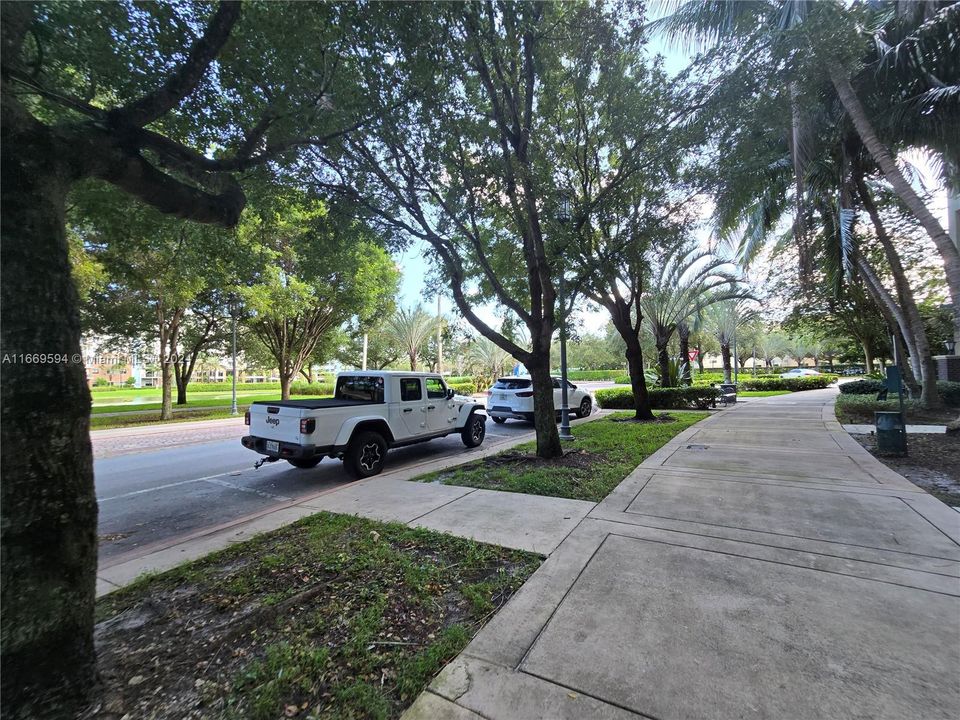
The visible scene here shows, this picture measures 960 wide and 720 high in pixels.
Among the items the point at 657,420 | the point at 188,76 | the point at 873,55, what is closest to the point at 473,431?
the point at 657,420

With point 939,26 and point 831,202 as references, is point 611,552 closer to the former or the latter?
point 939,26

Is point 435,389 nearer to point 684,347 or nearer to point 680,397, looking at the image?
point 680,397

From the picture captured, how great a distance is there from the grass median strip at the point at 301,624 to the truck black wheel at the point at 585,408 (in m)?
12.6

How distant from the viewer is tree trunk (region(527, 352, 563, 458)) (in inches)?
303

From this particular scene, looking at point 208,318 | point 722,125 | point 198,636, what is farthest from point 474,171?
point 208,318

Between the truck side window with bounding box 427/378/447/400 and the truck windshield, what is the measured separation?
1.21 m

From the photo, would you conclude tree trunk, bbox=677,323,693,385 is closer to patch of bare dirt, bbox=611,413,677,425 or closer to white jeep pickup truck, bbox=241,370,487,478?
patch of bare dirt, bbox=611,413,677,425

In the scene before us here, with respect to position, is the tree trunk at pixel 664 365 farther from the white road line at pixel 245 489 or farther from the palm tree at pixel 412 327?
the palm tree at pixel 412 327

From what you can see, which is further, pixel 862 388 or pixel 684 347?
pixel 684 347

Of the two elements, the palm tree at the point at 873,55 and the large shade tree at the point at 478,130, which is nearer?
the large shade tree at the point at 478,130

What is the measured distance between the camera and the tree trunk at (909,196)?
8.73 m

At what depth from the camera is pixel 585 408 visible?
16250 mm

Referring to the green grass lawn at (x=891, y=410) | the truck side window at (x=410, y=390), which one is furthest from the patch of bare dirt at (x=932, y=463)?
the truck side window at (x=410, y=390)

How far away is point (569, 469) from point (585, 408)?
9.77m
